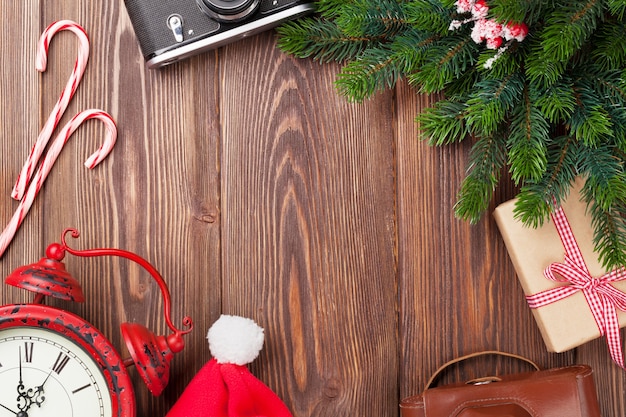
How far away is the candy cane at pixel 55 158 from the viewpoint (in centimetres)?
92

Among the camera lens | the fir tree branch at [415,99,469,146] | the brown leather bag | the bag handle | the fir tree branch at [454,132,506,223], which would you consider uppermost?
the camera lens

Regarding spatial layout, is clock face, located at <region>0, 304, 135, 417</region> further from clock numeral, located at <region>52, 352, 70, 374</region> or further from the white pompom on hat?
the white pompom on hat

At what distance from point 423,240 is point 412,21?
0.34 metres

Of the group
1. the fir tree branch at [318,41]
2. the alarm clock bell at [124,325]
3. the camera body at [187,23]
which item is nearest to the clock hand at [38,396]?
the alarm clock bell at [124,325]

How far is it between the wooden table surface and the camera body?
58mm

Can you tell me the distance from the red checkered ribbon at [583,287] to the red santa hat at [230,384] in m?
0.41

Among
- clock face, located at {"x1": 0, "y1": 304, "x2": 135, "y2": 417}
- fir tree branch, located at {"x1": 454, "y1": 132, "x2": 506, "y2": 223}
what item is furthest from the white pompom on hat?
fir tree branch, located at {"x1": 454, "y1": 132, "x2": 506, "y2": 223}

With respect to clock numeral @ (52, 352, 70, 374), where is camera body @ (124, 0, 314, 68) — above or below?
above

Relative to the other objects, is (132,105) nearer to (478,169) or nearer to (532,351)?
(478,169)

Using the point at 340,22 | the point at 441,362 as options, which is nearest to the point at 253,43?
the point at 340,22

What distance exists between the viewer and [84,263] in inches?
36.7

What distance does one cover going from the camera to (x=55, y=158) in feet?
3.06

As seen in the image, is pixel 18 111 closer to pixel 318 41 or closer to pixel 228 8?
pixel 228 8

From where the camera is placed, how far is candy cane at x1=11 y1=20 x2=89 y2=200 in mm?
923
